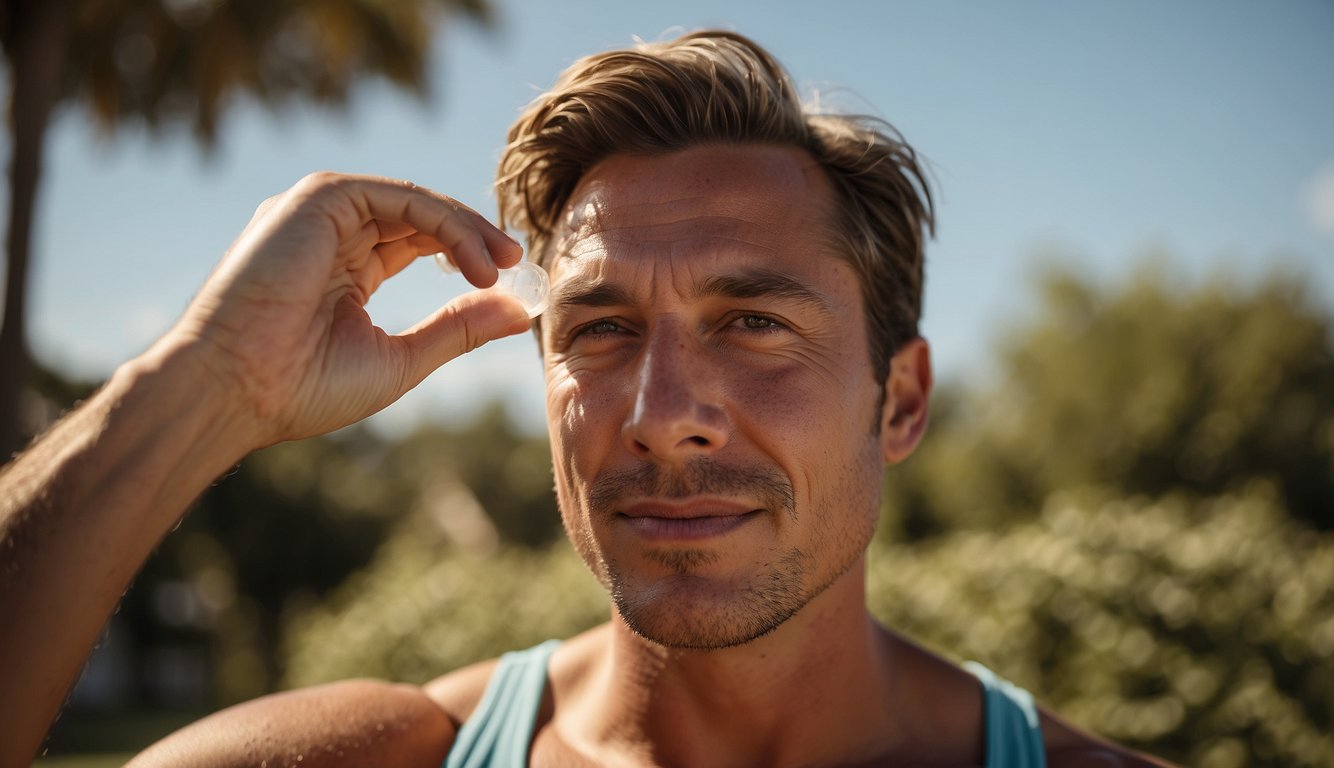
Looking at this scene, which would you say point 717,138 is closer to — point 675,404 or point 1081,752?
point 675,404

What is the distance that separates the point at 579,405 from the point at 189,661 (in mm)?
39509

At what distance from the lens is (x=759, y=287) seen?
7.69 ft

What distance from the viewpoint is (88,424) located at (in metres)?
1.78

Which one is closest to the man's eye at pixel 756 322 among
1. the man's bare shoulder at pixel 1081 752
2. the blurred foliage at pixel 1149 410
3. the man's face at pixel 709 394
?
the man's face at pixel 709 394

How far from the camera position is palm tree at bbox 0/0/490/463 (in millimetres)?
11758

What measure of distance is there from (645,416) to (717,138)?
84 centimetres

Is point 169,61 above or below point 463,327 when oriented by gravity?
above

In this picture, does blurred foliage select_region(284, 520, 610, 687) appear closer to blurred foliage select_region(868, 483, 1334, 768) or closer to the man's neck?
blurred foliage select_region(868, 483, 1334, 768)

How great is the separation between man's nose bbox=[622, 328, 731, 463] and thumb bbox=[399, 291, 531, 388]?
1.14 ft

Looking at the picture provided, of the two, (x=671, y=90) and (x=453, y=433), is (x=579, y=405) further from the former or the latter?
(x=453, y=433)

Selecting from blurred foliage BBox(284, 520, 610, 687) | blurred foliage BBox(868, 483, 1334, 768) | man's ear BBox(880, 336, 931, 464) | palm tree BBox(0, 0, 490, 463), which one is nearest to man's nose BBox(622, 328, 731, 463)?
man's ear BBox(880, 336, 931, 464)

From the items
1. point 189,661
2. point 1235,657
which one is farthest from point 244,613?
point 1235,657

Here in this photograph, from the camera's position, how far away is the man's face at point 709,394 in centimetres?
219

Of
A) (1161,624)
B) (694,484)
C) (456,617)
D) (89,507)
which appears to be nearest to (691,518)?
(694,484)
